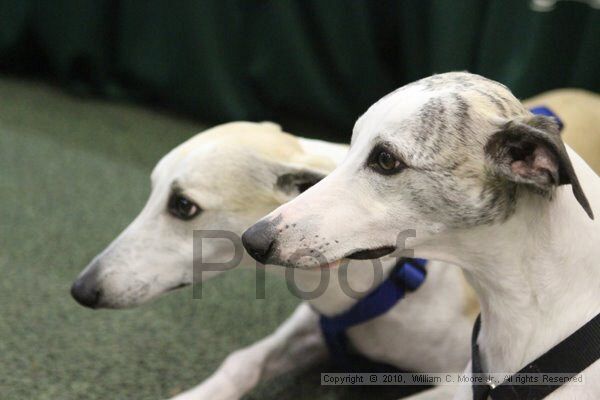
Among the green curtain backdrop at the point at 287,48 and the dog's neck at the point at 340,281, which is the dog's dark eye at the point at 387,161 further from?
the green curtain backdrop at the point at 287,48

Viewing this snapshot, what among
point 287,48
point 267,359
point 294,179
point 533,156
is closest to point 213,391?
point 267,359

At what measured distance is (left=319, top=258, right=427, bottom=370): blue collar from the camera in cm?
175

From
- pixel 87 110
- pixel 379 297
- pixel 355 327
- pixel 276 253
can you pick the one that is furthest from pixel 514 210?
pixel 87 110

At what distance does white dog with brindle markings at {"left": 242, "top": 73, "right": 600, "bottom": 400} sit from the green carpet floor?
0.73 m

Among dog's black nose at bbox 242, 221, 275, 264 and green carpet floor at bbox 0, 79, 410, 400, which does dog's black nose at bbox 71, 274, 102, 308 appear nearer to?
green carpet floor at bbox 0, 79, 410, 400

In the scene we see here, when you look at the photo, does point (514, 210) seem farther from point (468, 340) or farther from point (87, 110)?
point (87, 110)

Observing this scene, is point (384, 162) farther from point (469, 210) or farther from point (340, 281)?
point (340, 281)

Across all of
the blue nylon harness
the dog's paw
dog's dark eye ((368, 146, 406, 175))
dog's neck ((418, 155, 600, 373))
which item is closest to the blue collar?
the blue nylon harness

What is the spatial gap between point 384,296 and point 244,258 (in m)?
0.34

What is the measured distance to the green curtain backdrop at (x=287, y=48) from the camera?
2953 millimetres

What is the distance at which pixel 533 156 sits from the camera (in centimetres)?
120

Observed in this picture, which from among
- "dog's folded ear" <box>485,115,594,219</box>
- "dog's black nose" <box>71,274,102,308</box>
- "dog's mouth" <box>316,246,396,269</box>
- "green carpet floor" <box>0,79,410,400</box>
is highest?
"dog's folded ear" <box>485,115,594,219</box>

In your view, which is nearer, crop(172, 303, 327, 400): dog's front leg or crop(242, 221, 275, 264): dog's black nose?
crop(242, 221, 275, 264): dog's black nose

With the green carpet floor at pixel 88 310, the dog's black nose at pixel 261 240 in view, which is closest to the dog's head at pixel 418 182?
the dog's black nose at pixel 261 240
